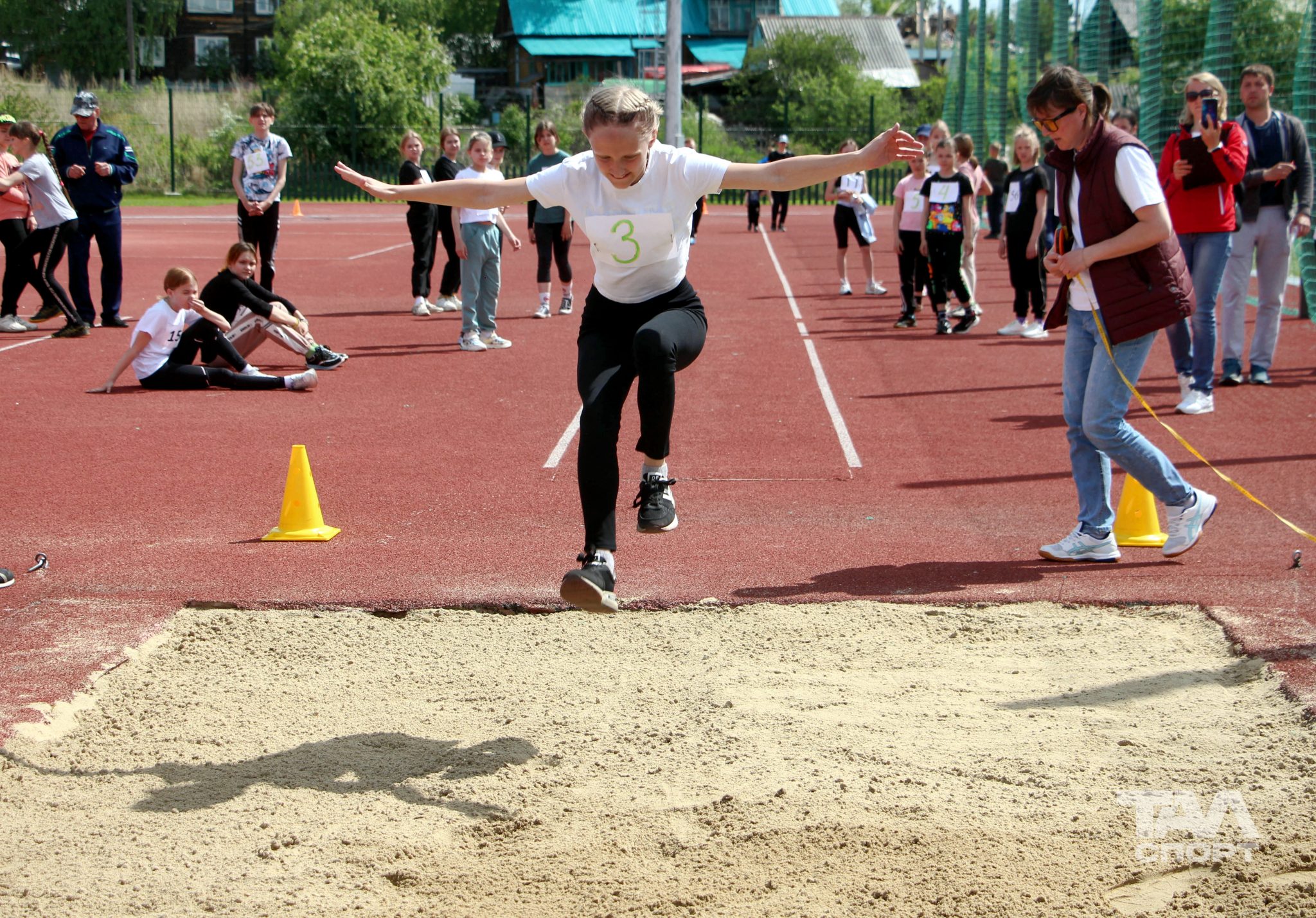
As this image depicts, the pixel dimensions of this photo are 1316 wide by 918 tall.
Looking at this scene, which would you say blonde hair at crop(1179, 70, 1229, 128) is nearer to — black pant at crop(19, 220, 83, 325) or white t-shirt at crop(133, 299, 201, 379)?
white t-shirt at crop(133, 299, 201, 379)

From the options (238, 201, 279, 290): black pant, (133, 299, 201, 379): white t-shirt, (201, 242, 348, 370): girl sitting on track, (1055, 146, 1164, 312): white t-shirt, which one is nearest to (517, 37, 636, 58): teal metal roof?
(238, 201, 279, 290): black pant

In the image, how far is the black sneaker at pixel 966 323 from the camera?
14.5 meters

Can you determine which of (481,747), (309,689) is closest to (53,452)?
(309,689)

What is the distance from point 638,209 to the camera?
4777mm

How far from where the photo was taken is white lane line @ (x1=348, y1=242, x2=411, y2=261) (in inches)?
939

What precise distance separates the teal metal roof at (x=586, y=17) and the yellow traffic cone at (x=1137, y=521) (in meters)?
63.4

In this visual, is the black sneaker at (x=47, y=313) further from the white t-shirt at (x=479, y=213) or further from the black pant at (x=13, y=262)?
the white t-shirt at (x=479, y=213)

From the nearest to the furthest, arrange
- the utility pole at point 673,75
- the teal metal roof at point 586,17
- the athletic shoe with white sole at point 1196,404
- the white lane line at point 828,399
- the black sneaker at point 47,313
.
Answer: the white lane line at point 828,399
the athletic shoe with white sole at point 1196,404
the black sneaker at point 47,313
the utility pole at point 673,75
the teal metal roof at point 586,17

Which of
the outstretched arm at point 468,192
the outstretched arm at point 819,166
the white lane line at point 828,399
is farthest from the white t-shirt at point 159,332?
the outstretched arm at point 819,166

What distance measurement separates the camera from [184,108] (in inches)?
1753

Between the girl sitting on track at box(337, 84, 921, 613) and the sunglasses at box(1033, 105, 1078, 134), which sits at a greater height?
the sunglasses at box(1033, 105, 1078, 134)

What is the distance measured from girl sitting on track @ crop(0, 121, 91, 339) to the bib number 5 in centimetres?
993

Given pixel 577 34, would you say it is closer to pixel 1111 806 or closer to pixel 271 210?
pixel 271 210

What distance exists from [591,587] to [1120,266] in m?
2.79
